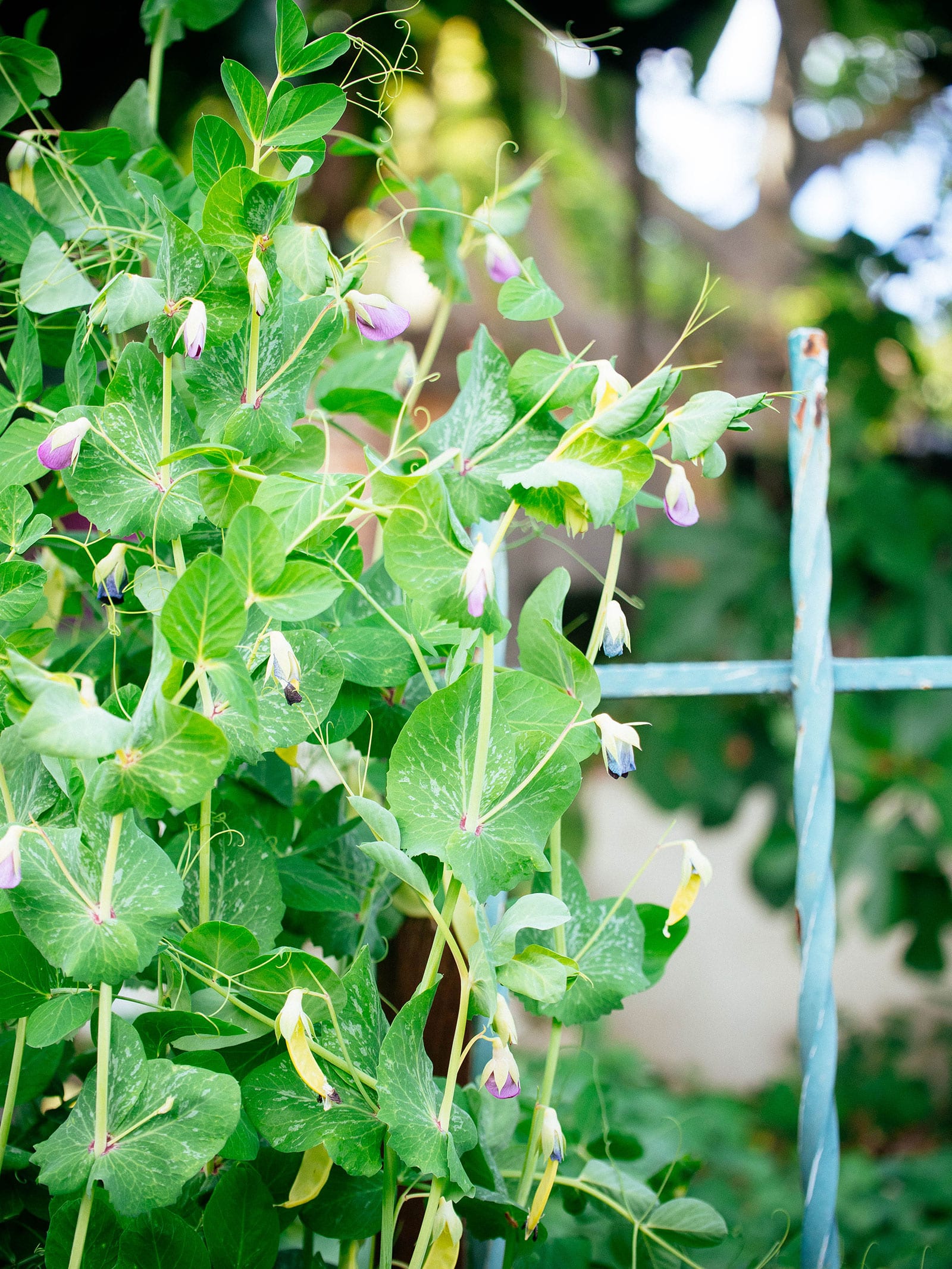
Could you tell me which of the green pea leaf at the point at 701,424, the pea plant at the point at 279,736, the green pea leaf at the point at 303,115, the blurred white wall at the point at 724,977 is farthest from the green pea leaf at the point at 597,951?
the blurred white wall at the point at 724,977

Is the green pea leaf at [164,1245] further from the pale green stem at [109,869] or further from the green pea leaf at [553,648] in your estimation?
the green pea leaf at [553,648]

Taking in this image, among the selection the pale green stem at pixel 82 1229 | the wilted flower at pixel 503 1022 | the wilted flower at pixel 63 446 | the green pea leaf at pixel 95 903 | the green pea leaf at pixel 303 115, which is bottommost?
the pale green stem at pixel 82 1229

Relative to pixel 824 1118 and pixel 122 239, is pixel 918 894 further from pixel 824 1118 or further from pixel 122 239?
pixel 122 239

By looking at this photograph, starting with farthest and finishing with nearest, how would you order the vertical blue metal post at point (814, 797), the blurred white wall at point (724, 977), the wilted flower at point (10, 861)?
1. the blurred white wall at point (724, 977)
2. the vertical blue metal post at point (814, 797)
3. the wilted flower at point (10, 861)

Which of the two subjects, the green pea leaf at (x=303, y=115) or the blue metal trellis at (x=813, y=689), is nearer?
the green pea leaf at (x=303, y=115)

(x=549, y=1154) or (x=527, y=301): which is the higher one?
(x=527, y=301)

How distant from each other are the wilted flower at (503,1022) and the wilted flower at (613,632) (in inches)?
5.5

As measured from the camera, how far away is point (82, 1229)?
1.08 ft

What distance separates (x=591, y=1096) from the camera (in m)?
0.60

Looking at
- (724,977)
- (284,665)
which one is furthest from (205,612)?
(724,977)

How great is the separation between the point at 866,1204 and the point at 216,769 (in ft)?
5.34

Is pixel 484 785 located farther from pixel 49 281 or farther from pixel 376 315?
pixel 49 281

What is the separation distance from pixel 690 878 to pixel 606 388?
205 mm

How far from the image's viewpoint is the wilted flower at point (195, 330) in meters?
0.33
